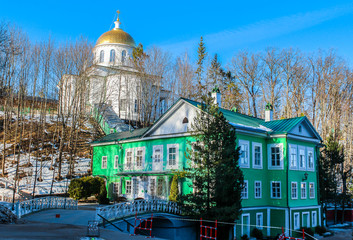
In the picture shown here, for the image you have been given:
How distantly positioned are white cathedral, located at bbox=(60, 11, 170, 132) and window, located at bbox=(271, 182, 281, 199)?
74.5ft

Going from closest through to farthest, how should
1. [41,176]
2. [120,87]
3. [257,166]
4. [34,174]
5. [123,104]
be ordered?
[257,166]
[41,176]
[34,174]
[120,87]
[123,104]

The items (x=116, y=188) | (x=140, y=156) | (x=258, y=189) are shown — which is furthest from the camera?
(x=116, y=188)

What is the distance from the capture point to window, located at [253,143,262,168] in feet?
75.2

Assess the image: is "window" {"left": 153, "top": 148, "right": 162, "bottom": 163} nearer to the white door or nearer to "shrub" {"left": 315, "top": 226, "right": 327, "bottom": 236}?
the white door

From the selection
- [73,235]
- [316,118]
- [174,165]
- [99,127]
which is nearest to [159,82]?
[99,127]

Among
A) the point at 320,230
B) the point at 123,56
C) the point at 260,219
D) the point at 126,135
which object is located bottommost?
the point at 320,230

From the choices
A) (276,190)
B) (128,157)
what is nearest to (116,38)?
(128,157)

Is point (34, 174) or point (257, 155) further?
point (34, 174)

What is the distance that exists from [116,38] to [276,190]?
121ft

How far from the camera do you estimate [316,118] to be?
42938 millimetres

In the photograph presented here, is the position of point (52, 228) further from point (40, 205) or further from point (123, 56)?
point (123, 56)

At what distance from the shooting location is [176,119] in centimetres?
2394

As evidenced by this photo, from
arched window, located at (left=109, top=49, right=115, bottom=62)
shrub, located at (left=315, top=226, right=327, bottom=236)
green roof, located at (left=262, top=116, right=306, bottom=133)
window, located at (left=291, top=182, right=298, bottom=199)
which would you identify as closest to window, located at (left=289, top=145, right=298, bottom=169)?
window, located at (left=291, top=182, right=298, bottom=199)

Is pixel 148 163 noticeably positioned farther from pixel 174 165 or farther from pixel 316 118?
pixel 316 118
